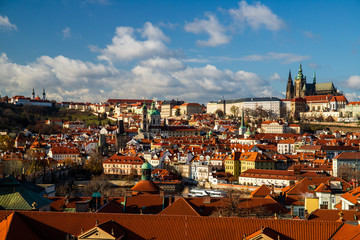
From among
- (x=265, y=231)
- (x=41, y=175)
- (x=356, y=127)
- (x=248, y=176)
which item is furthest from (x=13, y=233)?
(x=356, y=127)

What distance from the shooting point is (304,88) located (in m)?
160

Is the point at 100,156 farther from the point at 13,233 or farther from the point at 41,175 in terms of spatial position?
the point at 13,233

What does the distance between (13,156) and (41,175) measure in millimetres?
15237

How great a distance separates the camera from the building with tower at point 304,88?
156625 mm

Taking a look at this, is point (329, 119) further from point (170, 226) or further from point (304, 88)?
point (170, 226)

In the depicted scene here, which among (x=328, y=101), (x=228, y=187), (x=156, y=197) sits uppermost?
(x=328, y=101)

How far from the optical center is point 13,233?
1443 cm

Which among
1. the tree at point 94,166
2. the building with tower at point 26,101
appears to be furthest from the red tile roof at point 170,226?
the building with tower at point 26,101

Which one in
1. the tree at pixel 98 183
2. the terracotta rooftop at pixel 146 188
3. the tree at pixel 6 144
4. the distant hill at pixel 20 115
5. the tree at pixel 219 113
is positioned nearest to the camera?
the terracotta rooftop at pixel 146 188

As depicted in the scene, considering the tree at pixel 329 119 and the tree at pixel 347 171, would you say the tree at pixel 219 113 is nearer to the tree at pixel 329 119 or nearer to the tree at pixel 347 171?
the tree at pixel 329 119

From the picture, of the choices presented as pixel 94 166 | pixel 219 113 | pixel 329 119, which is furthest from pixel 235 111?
pixel 94 166

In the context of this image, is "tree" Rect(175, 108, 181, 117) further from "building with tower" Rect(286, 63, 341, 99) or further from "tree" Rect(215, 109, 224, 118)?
"building with tower" Rect(286, 63, 341, 99)

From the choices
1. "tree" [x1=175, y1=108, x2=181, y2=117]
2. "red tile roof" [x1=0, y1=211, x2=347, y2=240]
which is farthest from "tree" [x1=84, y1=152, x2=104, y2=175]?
"tree" [x1=175, y1=108, x2=181, y2=117]

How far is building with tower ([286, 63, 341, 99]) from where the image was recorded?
6166 inches
